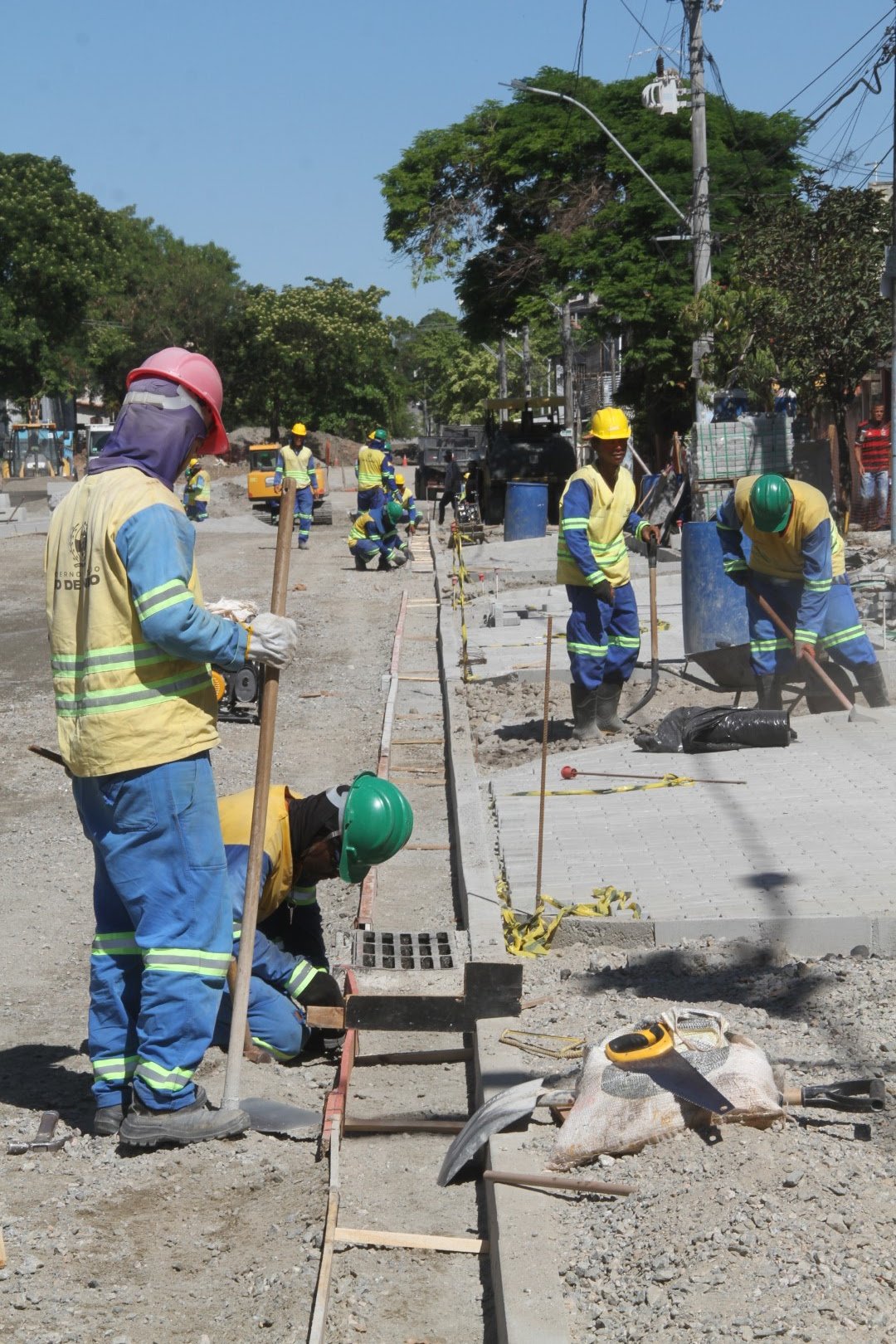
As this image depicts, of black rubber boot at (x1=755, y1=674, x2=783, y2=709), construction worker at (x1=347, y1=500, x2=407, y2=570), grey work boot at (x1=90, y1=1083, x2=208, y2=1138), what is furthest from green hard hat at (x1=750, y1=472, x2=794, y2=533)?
construction worker at (x1=347, y1=500, x2=407, y2=570)

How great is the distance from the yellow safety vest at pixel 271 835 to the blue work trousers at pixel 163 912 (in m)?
0.36

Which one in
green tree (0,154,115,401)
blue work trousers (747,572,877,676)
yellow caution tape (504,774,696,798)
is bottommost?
yellow caution tape (504,774,696,798)

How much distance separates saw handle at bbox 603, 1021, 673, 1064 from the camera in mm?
3918

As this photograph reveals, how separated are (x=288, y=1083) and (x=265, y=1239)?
1109 millimetres

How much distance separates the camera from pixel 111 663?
13.6 ft

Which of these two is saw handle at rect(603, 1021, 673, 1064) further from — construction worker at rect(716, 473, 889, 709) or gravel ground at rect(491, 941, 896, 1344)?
construction worker at rect(716, 473, 889, 709)

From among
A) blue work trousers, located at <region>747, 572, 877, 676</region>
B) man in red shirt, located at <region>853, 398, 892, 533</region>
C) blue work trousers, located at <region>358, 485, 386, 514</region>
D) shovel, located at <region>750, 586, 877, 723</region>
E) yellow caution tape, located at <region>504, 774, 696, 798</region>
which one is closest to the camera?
Answer: yellow caution tape, located at <region>504, 774, 696, 798</region>

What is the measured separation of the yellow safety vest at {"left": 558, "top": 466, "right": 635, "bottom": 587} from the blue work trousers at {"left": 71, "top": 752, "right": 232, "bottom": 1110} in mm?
4977

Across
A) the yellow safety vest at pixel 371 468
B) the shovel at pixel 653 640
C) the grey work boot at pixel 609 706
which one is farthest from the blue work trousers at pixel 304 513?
the grey work boot at pixel 609 706

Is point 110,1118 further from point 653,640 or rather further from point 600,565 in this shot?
point 653,640

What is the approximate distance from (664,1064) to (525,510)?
72.0ft

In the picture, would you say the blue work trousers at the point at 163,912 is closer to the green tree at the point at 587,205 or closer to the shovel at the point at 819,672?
the shovel at the point at 819,672

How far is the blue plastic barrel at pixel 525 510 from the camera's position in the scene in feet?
83.0

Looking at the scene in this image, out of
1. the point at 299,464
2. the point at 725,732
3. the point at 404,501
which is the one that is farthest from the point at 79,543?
the point at 299,464
